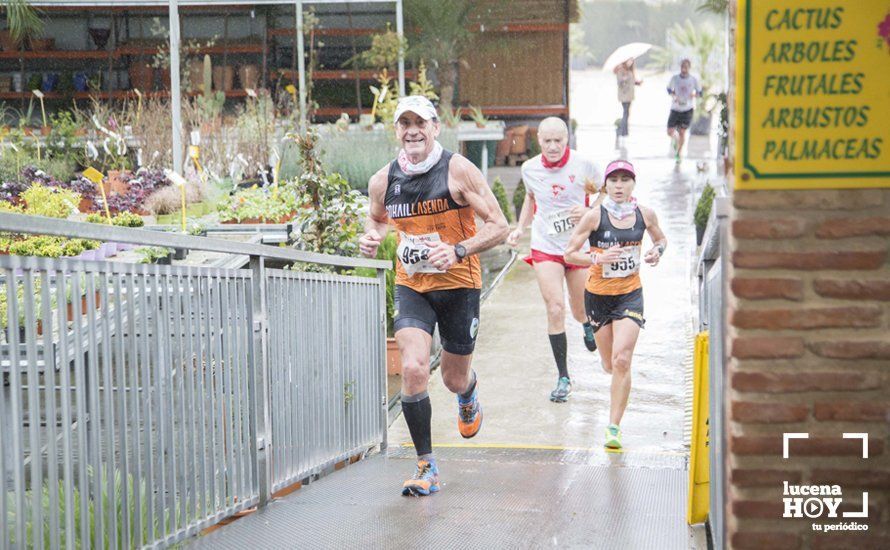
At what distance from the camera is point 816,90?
3.40 metres

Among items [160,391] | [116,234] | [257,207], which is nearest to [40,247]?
[257,207]

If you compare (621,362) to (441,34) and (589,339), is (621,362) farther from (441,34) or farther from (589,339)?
(441,34)

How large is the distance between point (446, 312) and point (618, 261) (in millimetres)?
1507

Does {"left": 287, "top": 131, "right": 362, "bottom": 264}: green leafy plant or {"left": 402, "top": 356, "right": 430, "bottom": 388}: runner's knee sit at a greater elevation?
{"left": 287, "top": 131, "right": 362, "bottom": 264}: green leafy plant

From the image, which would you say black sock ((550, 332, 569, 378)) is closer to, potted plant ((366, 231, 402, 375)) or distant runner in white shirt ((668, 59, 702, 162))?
potted plant ((366, 231, 402, 375))

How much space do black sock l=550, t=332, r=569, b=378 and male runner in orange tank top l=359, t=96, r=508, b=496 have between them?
2.23 m

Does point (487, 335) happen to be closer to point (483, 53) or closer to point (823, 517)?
point (823, 517)

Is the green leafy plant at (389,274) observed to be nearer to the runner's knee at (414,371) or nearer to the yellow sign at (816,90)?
the runner's knee at (414,371)

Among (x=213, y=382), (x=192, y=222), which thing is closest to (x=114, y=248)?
(x=192, y=222)

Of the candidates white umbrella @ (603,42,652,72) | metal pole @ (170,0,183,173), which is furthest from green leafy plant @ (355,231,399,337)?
white umbrella @ (603,42,652,72)

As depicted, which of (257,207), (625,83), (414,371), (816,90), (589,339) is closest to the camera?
(816,90)

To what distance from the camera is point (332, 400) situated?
655 cm

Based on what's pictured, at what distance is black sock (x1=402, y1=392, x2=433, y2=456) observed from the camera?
6301mm

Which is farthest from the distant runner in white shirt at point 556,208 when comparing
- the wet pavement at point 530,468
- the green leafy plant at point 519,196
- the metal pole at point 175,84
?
the green leafy plant at point 519,196
